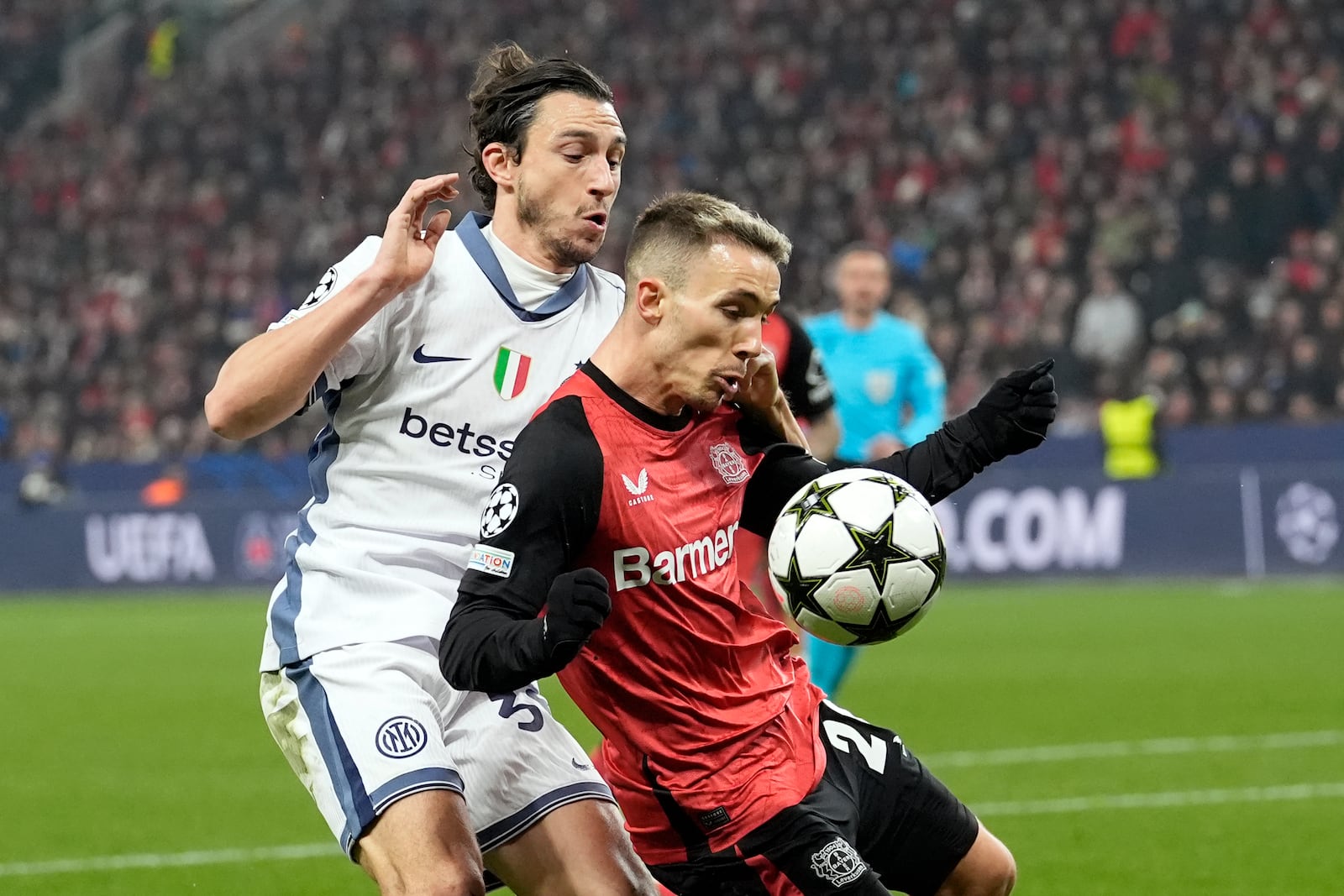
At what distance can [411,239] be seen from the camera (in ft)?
13.8

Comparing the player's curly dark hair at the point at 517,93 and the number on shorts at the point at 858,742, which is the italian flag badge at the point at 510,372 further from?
the number on shorts at the point at 858,742

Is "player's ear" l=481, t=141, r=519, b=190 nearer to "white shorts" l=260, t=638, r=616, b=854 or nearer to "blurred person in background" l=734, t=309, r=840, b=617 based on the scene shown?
"white shorts" l=260, t=638, r=616, b=854

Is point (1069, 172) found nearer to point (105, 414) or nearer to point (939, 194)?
point (939, 194)

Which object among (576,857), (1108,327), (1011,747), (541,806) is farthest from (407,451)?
(1108,327)

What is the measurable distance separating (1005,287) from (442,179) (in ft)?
61.2

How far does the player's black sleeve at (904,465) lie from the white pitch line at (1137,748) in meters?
5.09

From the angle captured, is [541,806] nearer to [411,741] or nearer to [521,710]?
[521,710]

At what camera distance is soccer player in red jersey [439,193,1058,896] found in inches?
150

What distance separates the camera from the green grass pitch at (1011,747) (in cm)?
711

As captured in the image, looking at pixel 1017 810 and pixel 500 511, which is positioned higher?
pixel 500 511

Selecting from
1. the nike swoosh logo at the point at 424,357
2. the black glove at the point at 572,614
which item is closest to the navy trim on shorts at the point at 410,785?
the black glove at the point at 572,614

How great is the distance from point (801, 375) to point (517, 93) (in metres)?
3.33

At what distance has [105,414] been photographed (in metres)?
26.4

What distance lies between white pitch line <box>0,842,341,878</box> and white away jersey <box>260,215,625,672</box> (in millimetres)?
3343
